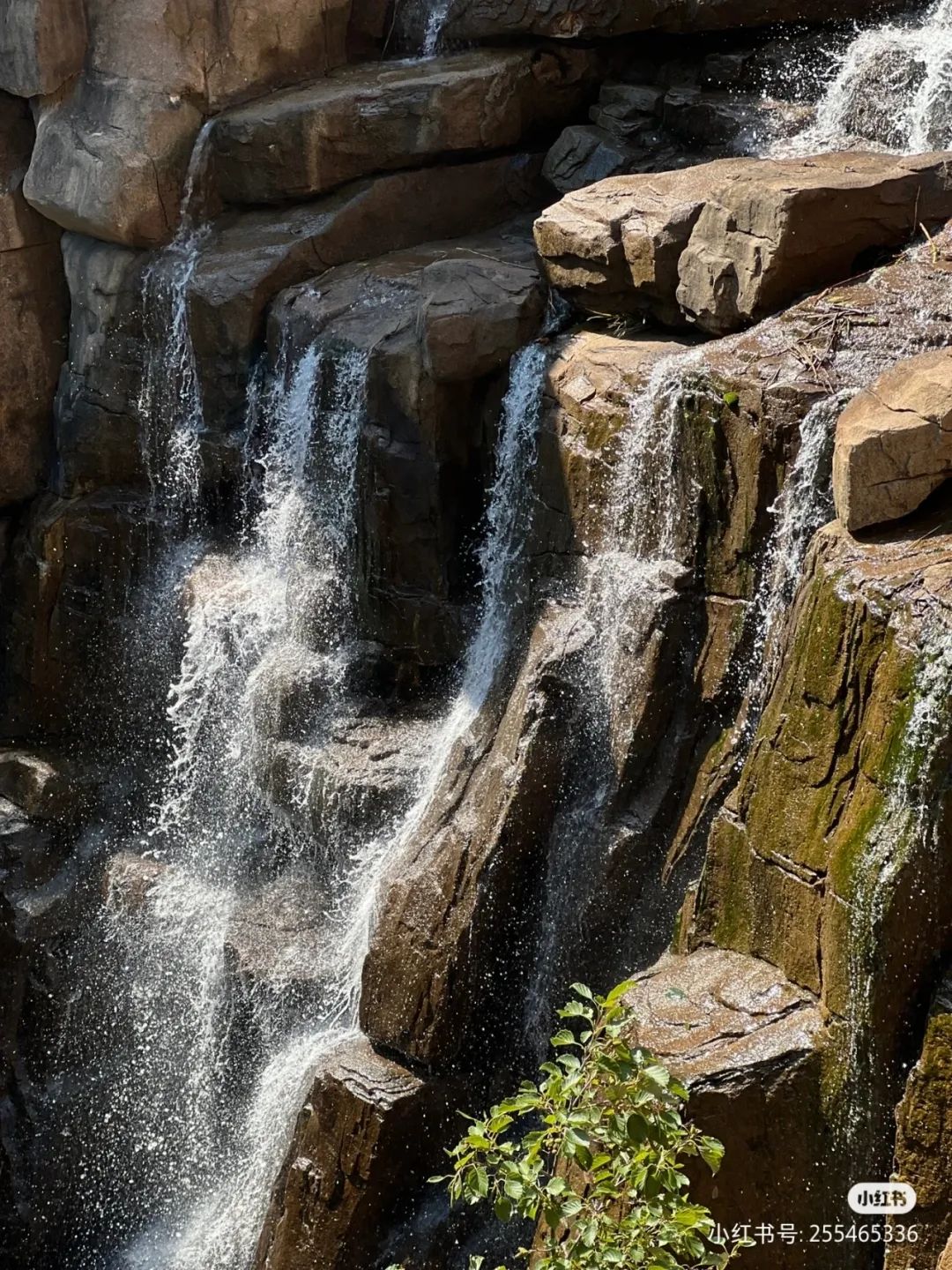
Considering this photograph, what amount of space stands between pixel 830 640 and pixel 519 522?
2.81m

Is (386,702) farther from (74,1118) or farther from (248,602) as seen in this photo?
(74,1118)

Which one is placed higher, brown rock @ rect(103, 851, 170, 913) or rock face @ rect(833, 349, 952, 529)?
rock face @ rect(833, 349, 952, 529)

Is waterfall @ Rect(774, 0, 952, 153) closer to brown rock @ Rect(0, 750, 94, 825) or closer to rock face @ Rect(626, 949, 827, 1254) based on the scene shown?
rock face @ Rect(626, 949, 827, 1254)

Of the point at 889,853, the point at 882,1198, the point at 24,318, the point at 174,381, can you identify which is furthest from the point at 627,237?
the point at 882,1198

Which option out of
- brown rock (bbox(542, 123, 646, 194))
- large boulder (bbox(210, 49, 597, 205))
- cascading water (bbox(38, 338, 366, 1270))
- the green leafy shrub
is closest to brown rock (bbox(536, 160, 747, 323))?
brown rock (bbox(542, 123, 646, 194))

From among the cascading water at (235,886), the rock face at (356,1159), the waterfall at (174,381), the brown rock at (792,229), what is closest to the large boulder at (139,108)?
the waterfall at (174,381)

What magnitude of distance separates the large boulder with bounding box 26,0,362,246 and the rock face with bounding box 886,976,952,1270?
24.1ft

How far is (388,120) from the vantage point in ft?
33.5

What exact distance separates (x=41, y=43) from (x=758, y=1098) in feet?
26.5

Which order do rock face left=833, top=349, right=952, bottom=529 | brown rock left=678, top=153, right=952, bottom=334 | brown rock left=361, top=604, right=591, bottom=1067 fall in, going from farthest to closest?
brown rock left=678, top=153, right=952, bottom=334, brown rock left=361, top=604, right=591, bottom=1067, rock face left=833, top=349, right=952, bottom=529

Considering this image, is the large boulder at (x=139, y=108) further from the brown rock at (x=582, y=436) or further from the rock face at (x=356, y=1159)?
the rock face at (x=356, y=1159)

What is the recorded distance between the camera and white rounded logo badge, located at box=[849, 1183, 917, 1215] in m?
5.56

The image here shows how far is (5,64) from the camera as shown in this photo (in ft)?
34.7

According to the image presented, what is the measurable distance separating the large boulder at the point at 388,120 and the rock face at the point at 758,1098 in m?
6.31
